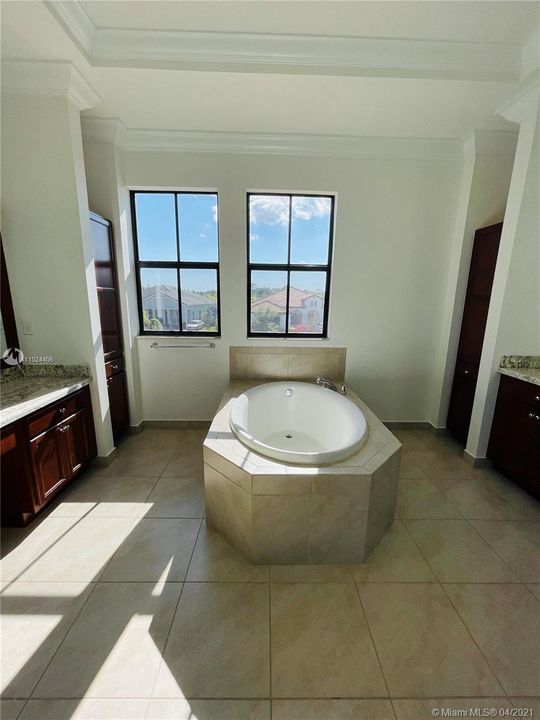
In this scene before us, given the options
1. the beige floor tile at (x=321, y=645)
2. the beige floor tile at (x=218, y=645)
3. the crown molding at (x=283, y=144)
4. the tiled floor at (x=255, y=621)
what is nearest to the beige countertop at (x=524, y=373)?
the tiled floor at (x=255, y=621)

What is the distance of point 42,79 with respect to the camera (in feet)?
5.68

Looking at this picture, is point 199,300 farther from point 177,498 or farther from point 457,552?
point 457,552

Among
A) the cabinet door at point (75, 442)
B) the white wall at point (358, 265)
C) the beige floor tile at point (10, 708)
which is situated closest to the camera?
the beige floor tile at point (10, 708)

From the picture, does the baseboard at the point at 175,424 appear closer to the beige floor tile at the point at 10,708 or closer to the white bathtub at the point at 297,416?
the white bathtub at the point at 297,416

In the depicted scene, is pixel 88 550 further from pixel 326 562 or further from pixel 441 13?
pixel 441 13

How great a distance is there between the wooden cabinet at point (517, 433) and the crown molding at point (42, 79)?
11.8 ft

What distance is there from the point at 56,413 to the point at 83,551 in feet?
2.76

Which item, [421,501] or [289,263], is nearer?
[421,501]

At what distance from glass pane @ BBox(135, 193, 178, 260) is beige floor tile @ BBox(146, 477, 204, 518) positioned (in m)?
2.01

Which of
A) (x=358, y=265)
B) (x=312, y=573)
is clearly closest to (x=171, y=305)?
(x=358, y=265)

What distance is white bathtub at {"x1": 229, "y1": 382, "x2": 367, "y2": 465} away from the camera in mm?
2180

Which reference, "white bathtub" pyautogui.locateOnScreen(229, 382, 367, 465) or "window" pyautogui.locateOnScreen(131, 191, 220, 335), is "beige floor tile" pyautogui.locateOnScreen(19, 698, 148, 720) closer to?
"white bathtub" pyautogui.locateOnScreen(229, 382, 367, 465)

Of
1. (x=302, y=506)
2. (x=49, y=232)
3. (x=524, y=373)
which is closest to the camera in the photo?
(x=302, y=506)

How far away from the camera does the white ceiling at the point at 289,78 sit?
4.77 feet
